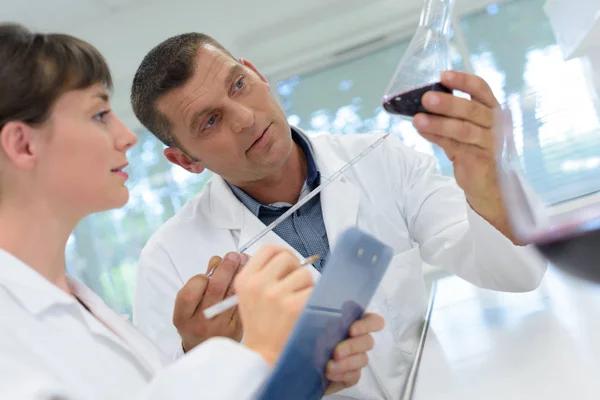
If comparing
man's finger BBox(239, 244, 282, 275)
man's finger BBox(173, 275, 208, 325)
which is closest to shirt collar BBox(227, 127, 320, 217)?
man's finger BBox(173, 275, 208, 325)

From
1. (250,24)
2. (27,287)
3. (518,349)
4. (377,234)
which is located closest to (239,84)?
(377,234)

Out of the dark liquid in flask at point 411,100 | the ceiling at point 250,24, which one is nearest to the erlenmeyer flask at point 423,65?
the dark liquid in flask at point 411,100

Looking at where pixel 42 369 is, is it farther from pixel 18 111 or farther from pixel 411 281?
pixel 411 281

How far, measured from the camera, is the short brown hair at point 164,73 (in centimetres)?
148

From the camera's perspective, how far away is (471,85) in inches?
34.0

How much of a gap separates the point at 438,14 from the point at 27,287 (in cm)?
84

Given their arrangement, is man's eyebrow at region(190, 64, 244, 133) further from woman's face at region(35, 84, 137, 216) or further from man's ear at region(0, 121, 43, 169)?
man's ear at region(0, 121, 43, 169)

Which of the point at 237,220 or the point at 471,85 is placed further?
the point at 237,220

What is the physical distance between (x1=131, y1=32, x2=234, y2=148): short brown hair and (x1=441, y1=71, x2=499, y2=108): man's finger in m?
0.86

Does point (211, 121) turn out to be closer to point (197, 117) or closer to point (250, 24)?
point (197, 117)

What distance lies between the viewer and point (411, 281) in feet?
5.02

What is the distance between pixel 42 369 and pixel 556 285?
1.00m

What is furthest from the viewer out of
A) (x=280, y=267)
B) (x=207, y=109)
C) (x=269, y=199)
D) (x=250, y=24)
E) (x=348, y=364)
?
(x=250, y=24)

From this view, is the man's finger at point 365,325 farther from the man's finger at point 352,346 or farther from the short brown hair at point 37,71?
the short brown hair at point 37,71
